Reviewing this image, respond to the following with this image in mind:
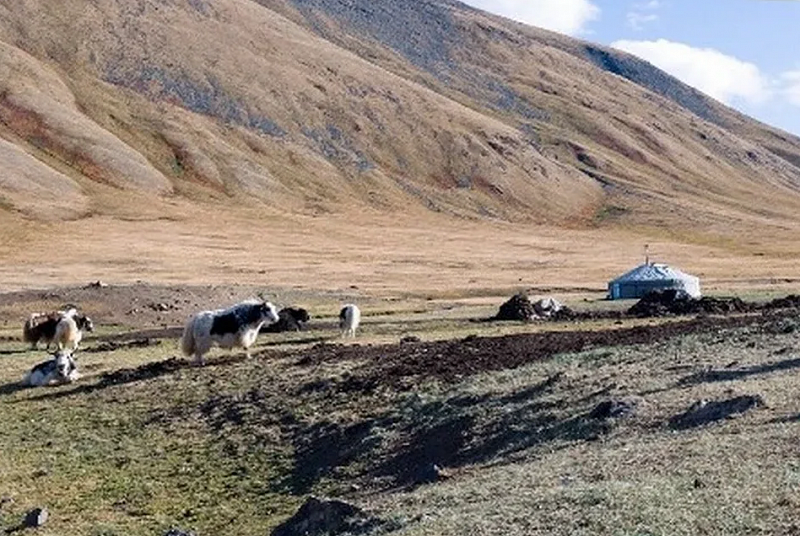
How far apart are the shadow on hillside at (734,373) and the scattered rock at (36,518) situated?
432 inches

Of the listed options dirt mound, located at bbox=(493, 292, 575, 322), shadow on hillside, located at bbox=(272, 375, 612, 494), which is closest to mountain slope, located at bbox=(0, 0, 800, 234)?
dirt mound, located at bbox=(493, 292, 575, 322)

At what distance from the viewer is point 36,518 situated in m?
19.2

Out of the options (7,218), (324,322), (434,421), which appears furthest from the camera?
(7,218)

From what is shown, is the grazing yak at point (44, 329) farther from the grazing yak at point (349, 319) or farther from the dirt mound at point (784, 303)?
the dirt mound at point (784, 303)

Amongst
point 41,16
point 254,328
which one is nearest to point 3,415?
point 254,328

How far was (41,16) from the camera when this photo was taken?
6299 inches

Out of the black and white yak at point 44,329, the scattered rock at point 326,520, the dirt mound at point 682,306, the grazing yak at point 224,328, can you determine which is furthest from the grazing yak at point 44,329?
the scattered rock at point 326,520

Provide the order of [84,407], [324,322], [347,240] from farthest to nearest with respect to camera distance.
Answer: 1. [347,240]
2. [324,322]
3. [84,407]

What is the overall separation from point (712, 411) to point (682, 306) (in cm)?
2753

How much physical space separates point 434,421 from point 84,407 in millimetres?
9324

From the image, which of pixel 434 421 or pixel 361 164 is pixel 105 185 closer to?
pixel 361 164

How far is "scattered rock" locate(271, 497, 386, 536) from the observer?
1577 cm

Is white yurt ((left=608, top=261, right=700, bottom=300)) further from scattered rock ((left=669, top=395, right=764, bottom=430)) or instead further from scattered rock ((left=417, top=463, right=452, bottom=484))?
scattered rock ((left=417, top=463, right=452, bottom=484))

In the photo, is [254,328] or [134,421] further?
[254,328]
